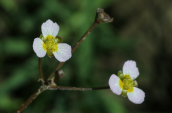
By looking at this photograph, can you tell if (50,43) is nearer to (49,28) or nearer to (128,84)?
(49,28)

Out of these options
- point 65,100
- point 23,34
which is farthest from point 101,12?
point 23,34

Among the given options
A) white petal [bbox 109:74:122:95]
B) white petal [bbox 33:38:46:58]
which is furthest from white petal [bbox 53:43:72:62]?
white petal [bbox 109:74:122:95]

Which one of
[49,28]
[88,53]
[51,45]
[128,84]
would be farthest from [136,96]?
[88,53]

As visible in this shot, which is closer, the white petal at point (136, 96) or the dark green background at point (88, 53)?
the white petal at point (136, 96)

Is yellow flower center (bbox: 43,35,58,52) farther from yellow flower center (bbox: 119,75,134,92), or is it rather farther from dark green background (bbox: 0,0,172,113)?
Result: dark green background (bbox: 0,0,172,113)

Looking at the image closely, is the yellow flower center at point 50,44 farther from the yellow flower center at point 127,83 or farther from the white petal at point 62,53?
the yellow flower center at point 127,83

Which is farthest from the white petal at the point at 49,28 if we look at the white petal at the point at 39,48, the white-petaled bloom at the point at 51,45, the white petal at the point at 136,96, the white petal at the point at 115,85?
the white petal at the point at 136,96
